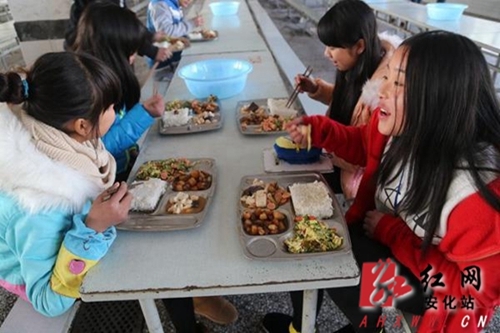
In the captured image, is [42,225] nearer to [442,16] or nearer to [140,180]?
[140,180]

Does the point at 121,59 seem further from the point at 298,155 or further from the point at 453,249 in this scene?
the point at 453,249

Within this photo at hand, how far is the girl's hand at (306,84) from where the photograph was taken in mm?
1495

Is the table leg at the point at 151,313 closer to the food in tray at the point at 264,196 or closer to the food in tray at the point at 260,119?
the food in tray at the point at 264,196

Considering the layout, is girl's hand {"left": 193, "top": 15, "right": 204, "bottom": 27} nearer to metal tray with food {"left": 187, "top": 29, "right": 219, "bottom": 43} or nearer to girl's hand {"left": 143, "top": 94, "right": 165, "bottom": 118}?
metal tray with food {"left": 187, "top": 29, "right": 219, "bottom": 43}

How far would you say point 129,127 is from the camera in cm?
130

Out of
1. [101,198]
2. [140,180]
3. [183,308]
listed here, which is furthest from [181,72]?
[183,308]

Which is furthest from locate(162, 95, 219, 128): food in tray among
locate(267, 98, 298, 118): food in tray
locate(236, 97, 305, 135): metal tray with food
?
locate(267, 98, 298, 118): food in tray

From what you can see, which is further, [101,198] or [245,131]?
[245,131]

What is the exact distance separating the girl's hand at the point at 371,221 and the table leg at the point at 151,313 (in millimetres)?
632

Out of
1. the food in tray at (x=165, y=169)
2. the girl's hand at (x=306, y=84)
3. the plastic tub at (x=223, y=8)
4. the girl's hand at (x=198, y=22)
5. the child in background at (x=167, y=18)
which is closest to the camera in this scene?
the food in tray at (x=165, y=169)

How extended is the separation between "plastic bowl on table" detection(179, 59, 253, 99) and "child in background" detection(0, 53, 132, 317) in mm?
703

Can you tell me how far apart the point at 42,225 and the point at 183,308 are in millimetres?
511

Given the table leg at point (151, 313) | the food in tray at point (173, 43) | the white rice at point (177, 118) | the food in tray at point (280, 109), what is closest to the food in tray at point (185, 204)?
the table leg at point (151, 313)

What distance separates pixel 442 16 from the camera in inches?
112
